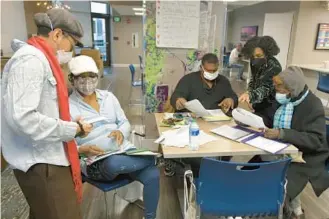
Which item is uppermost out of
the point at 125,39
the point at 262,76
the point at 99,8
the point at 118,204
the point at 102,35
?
the point at 99,8

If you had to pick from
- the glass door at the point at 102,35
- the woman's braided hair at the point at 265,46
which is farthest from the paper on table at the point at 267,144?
the glass door at the point at 102,35

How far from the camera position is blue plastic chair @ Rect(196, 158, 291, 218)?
4.27ft

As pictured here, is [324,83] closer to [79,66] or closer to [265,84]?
[265,84]

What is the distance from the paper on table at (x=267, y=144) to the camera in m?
1.58

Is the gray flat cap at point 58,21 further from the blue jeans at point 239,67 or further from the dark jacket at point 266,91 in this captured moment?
the blue jeans at point 239,67

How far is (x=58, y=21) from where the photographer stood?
1.22 meters

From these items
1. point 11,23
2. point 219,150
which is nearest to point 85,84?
point 219,150

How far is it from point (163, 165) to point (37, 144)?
6.04ft

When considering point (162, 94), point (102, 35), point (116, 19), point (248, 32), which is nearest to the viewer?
point (162, 94)

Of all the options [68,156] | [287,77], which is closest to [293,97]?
[287,77]

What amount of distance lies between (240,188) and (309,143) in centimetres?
66

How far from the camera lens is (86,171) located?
1729 millimetres

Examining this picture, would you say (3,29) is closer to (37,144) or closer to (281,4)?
(37,144)

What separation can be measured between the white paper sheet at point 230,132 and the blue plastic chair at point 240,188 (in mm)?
428
